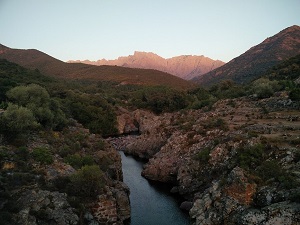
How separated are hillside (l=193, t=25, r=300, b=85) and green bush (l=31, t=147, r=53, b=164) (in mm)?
111999

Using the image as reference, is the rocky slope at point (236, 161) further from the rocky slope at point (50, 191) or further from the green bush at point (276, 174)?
the rocky slope at point (50, 191)

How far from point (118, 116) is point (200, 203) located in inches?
2312

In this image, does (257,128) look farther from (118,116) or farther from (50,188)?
(118,116)

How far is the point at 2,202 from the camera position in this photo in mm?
21297

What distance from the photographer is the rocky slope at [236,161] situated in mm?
21500

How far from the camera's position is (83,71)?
177125 millimetres

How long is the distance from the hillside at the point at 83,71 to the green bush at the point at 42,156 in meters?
126

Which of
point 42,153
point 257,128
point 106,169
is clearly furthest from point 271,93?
point 42,153

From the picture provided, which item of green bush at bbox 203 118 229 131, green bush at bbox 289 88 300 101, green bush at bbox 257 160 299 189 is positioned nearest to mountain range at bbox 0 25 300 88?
green bush at bbox 289 88 300 101

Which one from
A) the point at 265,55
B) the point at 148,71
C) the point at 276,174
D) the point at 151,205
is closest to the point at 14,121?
the point at 151,205

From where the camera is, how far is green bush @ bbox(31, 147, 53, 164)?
27969 millimetres

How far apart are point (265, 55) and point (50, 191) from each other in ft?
493

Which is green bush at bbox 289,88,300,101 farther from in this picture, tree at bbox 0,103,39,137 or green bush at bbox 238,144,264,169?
tree at bbox 0,103,39,137

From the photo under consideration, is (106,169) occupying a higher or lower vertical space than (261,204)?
lower
